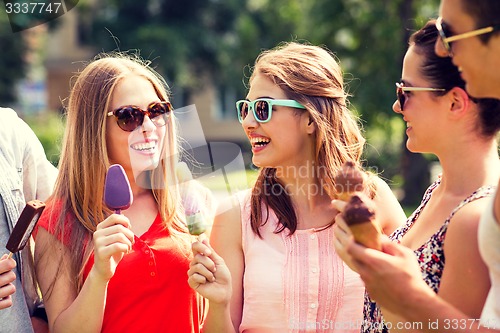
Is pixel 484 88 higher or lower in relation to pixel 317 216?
higher

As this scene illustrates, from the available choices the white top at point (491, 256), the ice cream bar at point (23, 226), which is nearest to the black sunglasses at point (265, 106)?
the ice cream bar at point (23, 226)

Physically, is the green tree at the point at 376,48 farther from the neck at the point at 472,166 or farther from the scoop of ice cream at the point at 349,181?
the scoop of ice cream at the point at 349,181

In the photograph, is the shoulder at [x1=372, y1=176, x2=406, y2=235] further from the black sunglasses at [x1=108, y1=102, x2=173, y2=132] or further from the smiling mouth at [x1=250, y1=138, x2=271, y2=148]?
the black sunglasses at [x1=108, y1=102, x2=173, y2=132]

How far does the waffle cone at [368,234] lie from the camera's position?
2.04 metres

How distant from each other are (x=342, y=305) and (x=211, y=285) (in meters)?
0.67

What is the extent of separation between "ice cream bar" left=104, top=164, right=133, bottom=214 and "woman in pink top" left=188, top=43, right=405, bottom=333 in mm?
390

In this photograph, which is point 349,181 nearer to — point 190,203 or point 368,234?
point 368,234

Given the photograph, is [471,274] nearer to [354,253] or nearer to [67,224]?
[354,253]

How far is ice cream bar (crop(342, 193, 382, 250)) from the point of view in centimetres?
204

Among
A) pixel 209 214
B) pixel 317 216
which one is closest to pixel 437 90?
pixel 317 216

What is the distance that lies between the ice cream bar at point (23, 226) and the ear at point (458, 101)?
1.73m

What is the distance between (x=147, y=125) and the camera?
10.6 ft

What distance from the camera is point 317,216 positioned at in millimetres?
3309

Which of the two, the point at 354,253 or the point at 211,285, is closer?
the point at 354,253
